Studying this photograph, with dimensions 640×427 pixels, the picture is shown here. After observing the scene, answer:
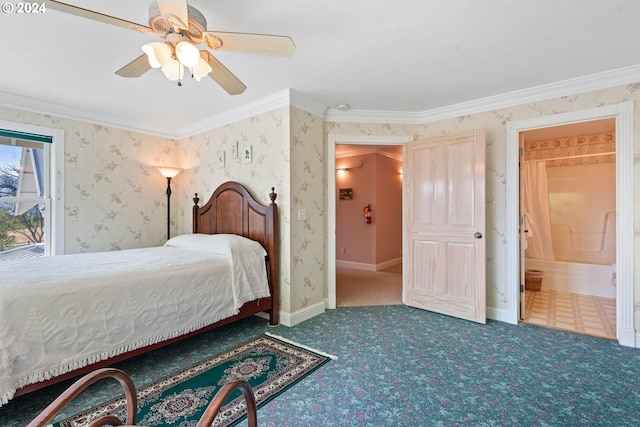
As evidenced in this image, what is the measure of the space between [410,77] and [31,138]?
13.0ft

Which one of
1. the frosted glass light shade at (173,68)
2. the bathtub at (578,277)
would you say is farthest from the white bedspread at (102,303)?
the bathtub at (578,277)

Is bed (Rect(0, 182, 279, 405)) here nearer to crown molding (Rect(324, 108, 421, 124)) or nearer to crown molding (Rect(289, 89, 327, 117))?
crown molding (Rect(289, 89, 327, 117))

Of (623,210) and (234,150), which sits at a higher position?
(234,150)

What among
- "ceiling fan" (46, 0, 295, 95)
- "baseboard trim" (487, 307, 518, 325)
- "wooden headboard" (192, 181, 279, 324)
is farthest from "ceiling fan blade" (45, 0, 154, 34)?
"baseboard trim" (487, 307, 518, 325)

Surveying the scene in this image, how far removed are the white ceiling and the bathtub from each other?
8.81 feet

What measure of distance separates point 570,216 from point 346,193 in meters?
3.72

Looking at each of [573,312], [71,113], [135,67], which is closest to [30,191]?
[71,113]

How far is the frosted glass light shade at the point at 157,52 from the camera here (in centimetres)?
154

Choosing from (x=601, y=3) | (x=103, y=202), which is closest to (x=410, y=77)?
(x=601, y=3)

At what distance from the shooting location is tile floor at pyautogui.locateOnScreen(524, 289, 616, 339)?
287 cm

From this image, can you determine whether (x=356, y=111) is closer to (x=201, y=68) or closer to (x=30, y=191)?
(x=201, y=68)

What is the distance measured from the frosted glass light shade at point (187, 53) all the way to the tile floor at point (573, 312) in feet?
12.0

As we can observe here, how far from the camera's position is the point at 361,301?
3.72m

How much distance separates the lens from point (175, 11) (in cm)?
136
